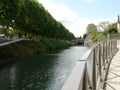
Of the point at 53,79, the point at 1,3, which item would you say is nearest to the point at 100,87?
the point at 53,79

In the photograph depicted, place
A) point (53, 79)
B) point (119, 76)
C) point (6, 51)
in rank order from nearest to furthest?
point (119, 76) → point (53, 79) → point (6, 51)

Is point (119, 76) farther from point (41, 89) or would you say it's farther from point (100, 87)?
point (41, 89)

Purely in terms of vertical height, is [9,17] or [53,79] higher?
[9,17]

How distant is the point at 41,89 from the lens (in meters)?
17.7

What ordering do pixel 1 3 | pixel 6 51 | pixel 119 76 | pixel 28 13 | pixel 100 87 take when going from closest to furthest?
pixel 100 87
pixel 119 76
pixel 1 3
pixel 6 51
pixel 28 13

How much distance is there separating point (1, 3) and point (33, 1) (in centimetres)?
2294

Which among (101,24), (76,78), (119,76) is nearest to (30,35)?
(119,76)

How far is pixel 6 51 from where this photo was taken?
42.2 meters

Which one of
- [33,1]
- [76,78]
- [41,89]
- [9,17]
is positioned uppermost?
[33,1]

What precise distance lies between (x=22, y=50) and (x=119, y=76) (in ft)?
138

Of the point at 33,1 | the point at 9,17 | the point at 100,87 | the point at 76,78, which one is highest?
the point at 33,1

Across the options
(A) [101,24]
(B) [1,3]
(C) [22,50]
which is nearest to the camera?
(B) [1,3]

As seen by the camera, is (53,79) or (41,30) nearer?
(53,79)

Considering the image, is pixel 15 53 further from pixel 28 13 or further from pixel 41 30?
pixel 41 30
